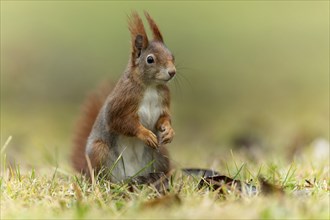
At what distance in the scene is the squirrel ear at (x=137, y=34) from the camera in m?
4.33

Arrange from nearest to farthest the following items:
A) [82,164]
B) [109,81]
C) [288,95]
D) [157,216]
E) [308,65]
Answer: [157,216] → [82,164] → [109,81] → [288,95] → [308,65]

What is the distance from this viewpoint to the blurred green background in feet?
25.7

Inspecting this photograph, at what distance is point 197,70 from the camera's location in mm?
10578

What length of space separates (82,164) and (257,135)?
3005 mm

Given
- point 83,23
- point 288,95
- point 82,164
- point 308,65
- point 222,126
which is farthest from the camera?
point 83,23

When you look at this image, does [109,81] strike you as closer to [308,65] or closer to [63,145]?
[63,145]

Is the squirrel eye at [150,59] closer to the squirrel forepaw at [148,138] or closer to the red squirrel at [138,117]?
the red squirrel at [138,117]

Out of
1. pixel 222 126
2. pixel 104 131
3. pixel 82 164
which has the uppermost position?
pixel 104 131

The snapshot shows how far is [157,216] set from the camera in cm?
319

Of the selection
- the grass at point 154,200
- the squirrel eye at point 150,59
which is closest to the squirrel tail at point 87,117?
the grass at point 154,200

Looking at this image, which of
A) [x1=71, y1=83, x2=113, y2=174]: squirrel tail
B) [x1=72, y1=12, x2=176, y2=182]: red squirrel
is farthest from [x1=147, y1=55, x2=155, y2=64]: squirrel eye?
[x1=71, y1=83, x2=113, y2=174]: squirrel tail

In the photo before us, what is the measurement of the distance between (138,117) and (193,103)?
5728mm

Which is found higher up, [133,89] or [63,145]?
[133,89]

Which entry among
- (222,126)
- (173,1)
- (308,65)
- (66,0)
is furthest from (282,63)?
(66,0)
